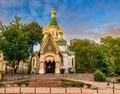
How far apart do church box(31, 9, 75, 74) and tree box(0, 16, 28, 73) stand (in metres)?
4.91

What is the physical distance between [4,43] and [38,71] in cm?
1159

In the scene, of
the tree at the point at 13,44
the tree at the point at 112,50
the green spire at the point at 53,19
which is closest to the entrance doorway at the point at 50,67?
the tree at the point at 13,44

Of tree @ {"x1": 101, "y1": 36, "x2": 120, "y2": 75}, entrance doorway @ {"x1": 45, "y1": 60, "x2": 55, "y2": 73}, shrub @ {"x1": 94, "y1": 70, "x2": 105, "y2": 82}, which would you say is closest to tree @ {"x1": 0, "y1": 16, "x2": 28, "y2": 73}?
entrance doorway @ {"x1": 45, "y1": 60, "x2": 55, "y2": 73}

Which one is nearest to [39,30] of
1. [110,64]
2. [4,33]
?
[4,33]

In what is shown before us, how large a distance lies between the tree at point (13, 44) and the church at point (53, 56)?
4.91 m

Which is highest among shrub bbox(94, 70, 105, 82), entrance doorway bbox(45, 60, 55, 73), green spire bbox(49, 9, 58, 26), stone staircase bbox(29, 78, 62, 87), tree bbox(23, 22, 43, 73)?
green spire bbox(49, 9, 58, 26)

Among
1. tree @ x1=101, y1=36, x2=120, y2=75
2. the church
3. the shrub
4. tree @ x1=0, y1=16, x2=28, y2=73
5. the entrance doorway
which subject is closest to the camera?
the shrub

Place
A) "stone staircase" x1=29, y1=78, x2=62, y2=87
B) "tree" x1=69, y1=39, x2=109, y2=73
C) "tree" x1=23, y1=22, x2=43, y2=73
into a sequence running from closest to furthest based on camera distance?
1. "stone staircase" x1=29, y1=78, x2=62, y2=87
2. "tree" x1=69, y1=39, x2=109, y2=73
3. "tree" x1=23, y1=22, x2=43, y2=73

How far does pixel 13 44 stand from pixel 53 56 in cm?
896

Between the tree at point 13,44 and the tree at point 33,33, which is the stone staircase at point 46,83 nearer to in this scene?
the tree at point 13,44

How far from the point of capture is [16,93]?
2012 cm

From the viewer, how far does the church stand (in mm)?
45812

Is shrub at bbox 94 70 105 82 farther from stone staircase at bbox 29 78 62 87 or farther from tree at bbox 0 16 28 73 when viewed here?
tree at bbox 0 16 28 73

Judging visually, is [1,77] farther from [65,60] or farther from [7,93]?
[65,60]
